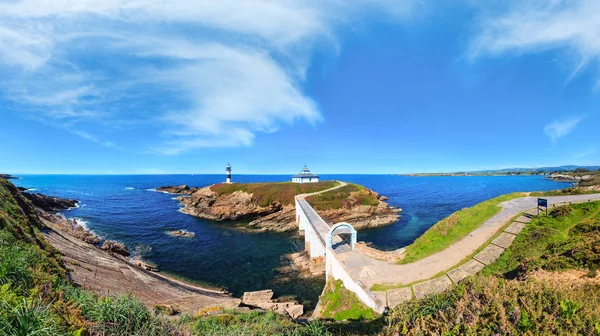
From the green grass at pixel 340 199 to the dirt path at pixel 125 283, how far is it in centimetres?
3294

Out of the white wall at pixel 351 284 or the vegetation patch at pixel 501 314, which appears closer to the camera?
the vegetation patch at pixel 501 314

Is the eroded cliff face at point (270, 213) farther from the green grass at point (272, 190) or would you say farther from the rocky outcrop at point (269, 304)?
the rocky outcrop at point (269, 304)

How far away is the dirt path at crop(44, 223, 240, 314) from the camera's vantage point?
15.4 meters

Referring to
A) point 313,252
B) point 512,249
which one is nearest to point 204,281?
point 313,252

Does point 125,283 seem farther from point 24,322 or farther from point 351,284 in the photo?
point 24,322

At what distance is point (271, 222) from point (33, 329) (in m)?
43.4

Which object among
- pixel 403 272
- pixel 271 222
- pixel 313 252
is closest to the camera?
pixel 403 272

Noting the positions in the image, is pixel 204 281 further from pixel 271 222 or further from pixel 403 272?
pixel 271 222

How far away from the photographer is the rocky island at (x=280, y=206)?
1860 inches

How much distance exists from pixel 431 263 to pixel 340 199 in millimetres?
37049

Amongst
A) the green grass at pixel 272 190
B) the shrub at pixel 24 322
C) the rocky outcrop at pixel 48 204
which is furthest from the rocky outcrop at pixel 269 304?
the rocky outcrop at pixel 48 204

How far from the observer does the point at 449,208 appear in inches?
2379

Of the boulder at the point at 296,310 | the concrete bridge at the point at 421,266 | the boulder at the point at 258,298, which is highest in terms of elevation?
the concrete bridge at the point at 421,266

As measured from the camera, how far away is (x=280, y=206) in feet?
176
